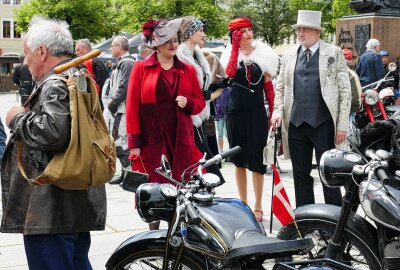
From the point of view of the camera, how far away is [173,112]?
212 inches

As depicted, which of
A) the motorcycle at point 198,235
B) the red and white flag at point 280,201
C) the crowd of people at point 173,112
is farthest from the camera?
the red and white flag at point 280,201

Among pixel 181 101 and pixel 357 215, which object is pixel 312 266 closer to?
pixel 357 215

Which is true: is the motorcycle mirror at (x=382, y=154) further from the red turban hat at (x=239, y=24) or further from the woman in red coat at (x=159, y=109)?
the red turban hat at (x=239, y=24)

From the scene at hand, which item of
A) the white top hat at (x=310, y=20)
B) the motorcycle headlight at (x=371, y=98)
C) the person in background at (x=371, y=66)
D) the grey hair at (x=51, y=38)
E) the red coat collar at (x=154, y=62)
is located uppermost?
the grey hair at (x=51, y=38)

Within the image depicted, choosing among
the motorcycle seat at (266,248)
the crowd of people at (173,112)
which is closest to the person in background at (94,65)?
the crowd of people at (173,112)

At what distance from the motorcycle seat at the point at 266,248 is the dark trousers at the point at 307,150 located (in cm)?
311

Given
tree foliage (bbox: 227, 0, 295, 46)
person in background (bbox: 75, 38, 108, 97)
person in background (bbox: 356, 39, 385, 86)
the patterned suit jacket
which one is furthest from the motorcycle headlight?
tree foliage (bbox: 227, 0, 295, 46)

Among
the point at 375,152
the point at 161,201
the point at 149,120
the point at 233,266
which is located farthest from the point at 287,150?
the point at 233,266

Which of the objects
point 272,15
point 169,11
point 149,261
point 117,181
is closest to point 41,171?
Result: point 149,261

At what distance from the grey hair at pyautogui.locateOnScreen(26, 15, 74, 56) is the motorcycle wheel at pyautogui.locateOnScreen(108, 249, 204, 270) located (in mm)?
1096

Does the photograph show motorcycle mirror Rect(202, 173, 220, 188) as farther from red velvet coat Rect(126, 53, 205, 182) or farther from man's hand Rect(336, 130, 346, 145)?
man's hand Rect(336, 130, 346, 145)

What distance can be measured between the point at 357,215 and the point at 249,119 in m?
2.79

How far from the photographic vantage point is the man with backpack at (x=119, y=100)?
28.9ft

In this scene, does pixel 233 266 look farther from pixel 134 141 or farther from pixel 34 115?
pixel 134 141
